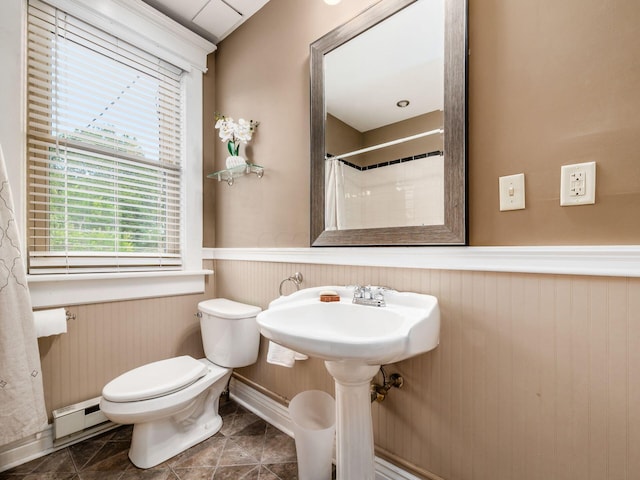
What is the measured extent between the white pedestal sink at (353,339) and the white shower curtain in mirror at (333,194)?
32 cm

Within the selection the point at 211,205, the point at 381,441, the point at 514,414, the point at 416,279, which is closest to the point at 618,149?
the point at 416,279

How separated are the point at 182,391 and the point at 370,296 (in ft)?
3.29

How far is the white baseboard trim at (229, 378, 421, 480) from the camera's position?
1.20 metres

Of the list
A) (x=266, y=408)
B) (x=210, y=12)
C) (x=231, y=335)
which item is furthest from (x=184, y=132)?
(x=266, y=408)

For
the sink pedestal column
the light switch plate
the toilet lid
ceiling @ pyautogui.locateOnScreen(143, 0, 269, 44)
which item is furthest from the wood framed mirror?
the toilet lid

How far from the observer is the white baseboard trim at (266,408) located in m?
1.20

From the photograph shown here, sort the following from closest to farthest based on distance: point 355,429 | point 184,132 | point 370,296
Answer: point 355,429, point 370,296, point 184,132

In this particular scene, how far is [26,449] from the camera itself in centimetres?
134

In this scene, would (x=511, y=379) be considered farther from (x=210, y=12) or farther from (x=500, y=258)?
(x=210, y=12)

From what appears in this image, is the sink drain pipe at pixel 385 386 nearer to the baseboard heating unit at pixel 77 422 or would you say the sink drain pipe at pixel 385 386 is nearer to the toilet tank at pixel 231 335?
the toilet tank at pixel 231 335

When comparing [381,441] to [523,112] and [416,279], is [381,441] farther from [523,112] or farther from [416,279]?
[523,112]

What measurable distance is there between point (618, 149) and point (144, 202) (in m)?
2.13

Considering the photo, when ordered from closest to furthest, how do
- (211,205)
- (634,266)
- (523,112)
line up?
(634,266) → (523,112) → (211,205)

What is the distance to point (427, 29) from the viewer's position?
3.54ft
